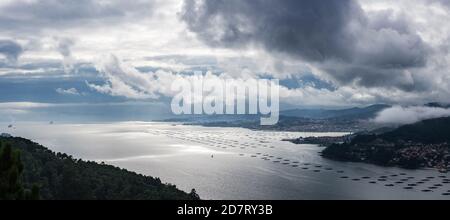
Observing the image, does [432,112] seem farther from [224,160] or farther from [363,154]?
[224,160]

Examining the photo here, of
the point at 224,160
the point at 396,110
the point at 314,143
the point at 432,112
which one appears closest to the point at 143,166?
the point at 224,160

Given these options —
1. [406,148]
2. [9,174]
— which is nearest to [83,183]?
[9,174]

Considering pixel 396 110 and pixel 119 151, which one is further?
pixel 396 110

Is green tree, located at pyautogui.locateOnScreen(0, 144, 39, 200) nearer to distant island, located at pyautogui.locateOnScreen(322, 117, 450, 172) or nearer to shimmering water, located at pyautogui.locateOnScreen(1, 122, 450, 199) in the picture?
shimmering water, located at pyautogui.locateOnScreen(1, 122, 450, 199)

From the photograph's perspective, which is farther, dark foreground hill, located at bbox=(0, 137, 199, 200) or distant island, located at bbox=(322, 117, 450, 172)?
distant island, located at bbox=(322, 117, 450, 172)

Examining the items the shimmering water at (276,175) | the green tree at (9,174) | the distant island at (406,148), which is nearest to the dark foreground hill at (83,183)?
the shimmering water at (276,175)

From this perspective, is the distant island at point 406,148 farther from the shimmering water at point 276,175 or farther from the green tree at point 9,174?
the green tree at point 9,174

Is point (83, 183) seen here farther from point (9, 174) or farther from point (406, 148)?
point (406, 148)

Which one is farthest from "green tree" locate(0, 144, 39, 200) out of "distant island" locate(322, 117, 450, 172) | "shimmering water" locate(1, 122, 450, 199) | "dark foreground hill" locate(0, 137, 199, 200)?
"distant island" locate(322, 117, 450, 172)
